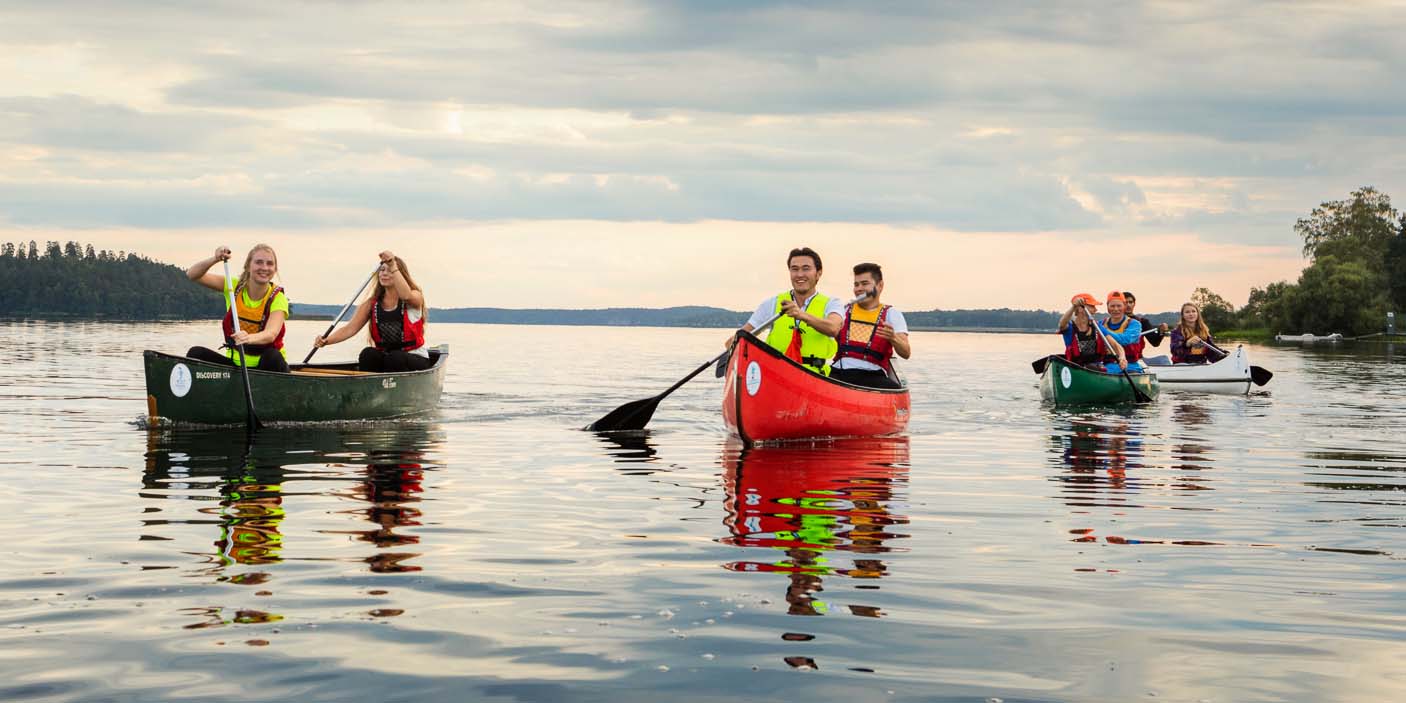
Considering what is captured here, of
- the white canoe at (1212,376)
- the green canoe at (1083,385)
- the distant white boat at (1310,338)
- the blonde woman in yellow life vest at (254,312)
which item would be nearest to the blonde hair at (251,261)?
the blonde woman in yellow life vest at (254,312)

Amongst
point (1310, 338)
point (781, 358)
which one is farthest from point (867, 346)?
point (1310, 338)

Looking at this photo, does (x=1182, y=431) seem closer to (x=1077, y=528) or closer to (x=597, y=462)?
(x=597, y=462)

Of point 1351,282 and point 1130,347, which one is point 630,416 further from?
point 1351,282

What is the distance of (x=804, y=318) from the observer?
14.1 m

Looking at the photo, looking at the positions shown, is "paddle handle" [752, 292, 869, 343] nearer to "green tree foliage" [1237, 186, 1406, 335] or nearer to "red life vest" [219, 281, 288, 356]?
"red life vest" [219, 281, 288, 356]

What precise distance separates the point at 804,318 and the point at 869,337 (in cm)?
166

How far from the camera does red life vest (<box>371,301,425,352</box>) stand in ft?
56.4

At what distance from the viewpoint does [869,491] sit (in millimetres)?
10344

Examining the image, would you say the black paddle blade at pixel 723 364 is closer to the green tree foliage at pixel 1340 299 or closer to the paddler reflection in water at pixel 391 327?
the paddler reflection in water at pixel 391 327

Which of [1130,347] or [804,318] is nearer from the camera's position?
[804,318]

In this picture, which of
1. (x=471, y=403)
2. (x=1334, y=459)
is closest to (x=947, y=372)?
(x=471, y=403)

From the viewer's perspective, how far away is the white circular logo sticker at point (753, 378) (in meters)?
14.1

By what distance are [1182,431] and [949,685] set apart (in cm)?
1411

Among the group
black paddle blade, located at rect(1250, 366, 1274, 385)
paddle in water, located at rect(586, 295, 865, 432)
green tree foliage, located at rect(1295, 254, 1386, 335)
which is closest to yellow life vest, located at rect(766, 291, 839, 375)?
paddle in water, located at rect(586, 295, 865, 432)
